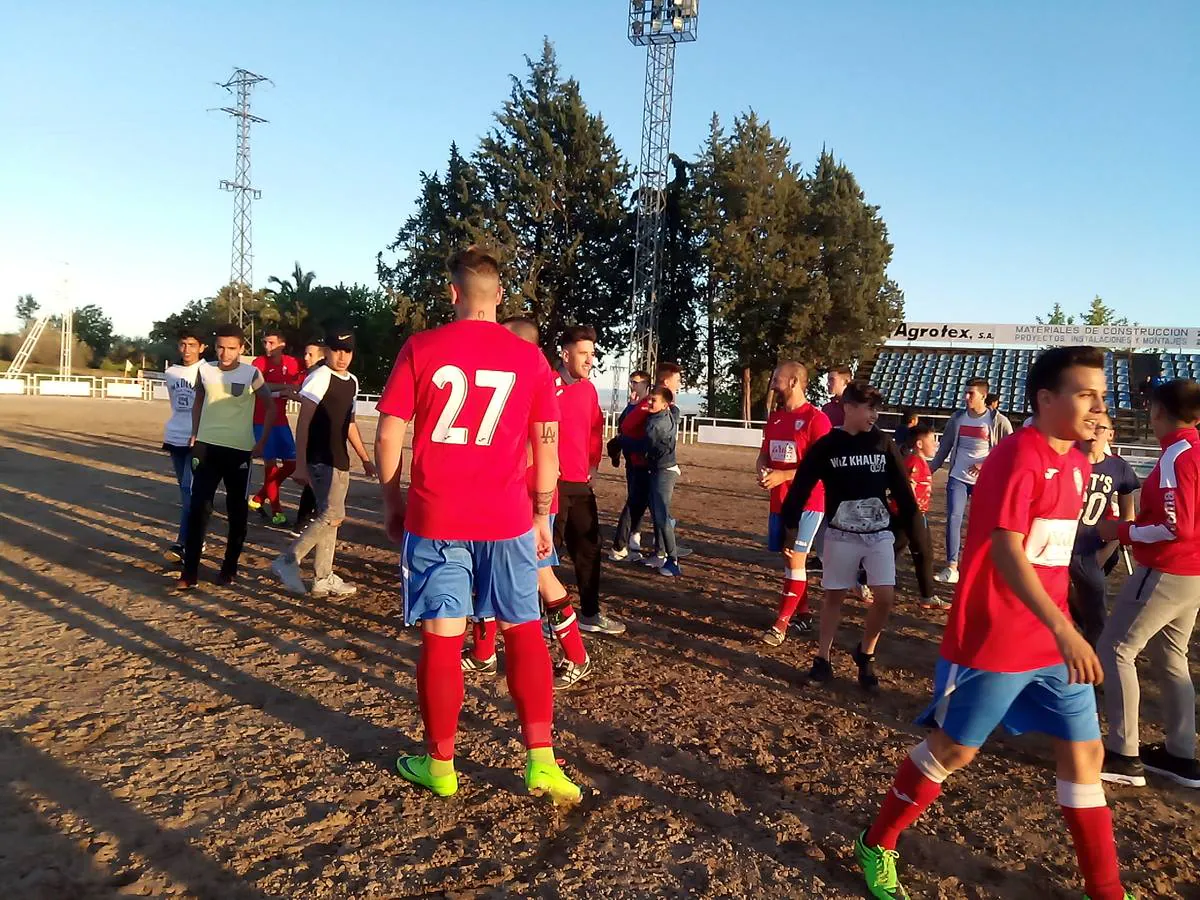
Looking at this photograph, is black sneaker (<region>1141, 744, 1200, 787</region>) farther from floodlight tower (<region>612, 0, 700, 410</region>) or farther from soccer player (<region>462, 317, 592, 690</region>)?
floodlight tower (<region>612, 0, 700, 410</region>)

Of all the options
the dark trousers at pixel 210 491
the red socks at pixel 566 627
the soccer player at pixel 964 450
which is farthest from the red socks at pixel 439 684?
the soccer player at pixel 964 450

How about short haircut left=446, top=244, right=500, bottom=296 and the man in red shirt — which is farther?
the man in red shirt

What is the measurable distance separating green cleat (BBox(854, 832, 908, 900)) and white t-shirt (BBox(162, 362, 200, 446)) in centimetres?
625

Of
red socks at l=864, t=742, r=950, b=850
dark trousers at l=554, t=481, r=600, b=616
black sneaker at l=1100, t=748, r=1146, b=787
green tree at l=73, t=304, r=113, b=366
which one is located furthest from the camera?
green tree at l=73, t=304, r=113, b=366

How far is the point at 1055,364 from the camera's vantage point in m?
2.58

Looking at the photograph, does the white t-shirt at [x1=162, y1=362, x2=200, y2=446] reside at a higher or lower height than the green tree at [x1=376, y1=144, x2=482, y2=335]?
lower

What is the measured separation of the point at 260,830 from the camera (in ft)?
9.61

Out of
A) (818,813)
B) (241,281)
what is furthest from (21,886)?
(241,281)

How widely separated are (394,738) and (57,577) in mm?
4458

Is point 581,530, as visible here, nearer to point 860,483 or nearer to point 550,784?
point 860,483

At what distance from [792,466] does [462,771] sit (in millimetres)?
3446

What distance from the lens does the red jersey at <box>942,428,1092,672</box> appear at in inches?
97.6

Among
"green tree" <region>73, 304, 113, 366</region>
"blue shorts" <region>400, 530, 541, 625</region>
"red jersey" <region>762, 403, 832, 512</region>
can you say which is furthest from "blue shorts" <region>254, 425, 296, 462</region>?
"green tree" <region>73, 304, 113, 366</region>

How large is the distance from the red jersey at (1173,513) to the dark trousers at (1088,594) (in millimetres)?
1210
